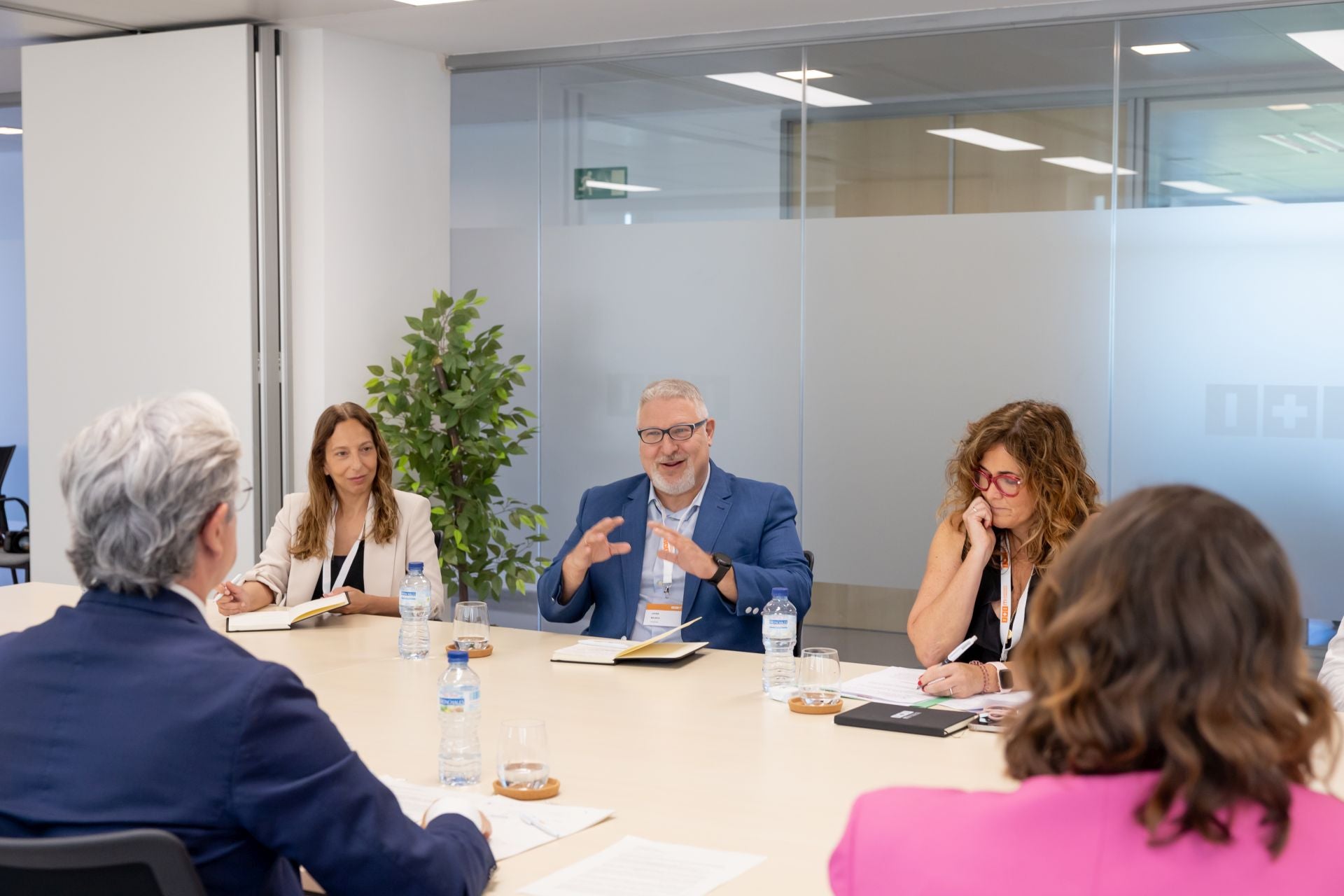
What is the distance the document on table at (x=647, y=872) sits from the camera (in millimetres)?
1901

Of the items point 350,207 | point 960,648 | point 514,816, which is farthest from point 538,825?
point 350,207

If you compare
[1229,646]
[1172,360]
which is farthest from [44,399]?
[1229,646]

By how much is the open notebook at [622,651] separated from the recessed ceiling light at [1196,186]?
3004 millimetres

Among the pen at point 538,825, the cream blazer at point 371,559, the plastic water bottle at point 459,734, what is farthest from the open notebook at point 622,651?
the pen at point 538,825

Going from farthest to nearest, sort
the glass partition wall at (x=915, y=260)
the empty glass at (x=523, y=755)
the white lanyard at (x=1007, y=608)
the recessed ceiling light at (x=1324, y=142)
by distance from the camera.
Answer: the glass partition wall at (x=915, y=260), the recessed ceiling light at (x=1324, y=142), the white lanyard at (x=1007, y=608), the empty glass at (x=523, y=755)

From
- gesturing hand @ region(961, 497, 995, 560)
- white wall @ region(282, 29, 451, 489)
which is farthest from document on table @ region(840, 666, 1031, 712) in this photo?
white wall @ region(282, 29, 451, 489)

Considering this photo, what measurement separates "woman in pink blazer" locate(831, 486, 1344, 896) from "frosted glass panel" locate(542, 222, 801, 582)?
502 cm

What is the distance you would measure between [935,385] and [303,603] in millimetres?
2955

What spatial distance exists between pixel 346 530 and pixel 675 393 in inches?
48.7

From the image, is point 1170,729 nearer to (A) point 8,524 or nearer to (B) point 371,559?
(B) point 371,559

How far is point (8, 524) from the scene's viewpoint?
731 centimetres

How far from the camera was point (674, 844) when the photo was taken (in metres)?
2.09

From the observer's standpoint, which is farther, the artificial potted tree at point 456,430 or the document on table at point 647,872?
the artificial potted tree at point 456,430

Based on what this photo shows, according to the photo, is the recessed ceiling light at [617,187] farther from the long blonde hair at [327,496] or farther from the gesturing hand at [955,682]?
the gesturing hand at [955,682]
